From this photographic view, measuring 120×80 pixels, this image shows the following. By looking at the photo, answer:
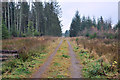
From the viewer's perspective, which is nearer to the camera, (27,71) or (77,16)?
(27,71)

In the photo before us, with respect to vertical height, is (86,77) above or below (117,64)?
below

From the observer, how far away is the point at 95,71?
17.0 feet

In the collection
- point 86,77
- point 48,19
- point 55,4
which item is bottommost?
point 86,77

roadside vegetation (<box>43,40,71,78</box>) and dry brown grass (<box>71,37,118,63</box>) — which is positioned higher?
dry brown grass (<box>71,37,118,63</box>)

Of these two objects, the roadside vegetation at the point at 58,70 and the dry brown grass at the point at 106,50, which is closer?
the roadside vegetation at the point at 58,70

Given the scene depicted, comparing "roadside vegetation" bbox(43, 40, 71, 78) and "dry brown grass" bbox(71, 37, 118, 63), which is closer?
"roadside vegetation" bbox(43, 40, 71, 78)

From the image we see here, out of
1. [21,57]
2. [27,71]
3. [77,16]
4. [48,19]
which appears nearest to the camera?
[27,71]

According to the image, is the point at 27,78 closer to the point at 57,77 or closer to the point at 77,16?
the point at 57,77

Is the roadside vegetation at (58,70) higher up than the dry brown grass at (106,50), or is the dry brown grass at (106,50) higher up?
the dry brown grass at (106,50)

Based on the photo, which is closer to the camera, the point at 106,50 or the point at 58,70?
the point at 58,70

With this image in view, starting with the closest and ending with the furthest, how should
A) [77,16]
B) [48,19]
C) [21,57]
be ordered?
1. [21,57]
2. [48,19]
3. [77,16]

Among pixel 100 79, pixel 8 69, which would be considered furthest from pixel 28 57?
pixel 100 79

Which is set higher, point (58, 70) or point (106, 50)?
point (106, 50)

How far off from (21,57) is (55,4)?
29.9m
